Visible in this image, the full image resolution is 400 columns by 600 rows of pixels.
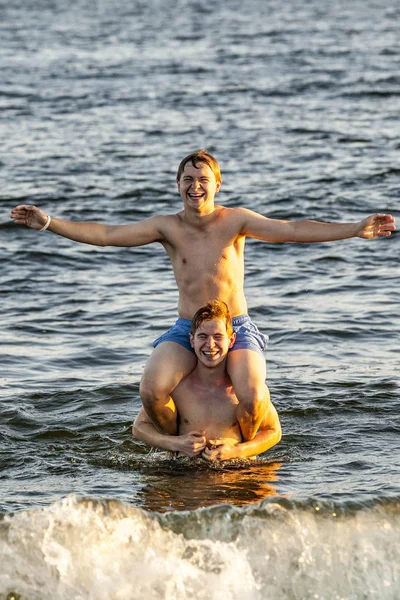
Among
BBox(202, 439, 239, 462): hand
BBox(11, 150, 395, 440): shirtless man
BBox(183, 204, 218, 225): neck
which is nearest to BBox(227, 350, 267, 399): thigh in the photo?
BBox(11, 150, 395, 440): shirtless man

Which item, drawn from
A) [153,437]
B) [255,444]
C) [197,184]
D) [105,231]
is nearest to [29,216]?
[105,231]

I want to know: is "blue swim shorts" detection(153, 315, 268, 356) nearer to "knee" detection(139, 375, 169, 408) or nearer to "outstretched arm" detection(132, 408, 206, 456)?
"knee" detection(139, 375, 169, 408)

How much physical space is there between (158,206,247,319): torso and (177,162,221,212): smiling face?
0.71 ft

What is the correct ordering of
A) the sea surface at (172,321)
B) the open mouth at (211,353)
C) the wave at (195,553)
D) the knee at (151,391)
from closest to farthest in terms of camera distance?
the wave at (195,553) < the sea surface at (172,321) < the open mouth at (211,353) < the knee at (151,391)

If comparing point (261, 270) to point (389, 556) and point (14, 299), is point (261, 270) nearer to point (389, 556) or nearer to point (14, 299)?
point (14, 299)

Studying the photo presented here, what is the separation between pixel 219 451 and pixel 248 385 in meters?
0.51

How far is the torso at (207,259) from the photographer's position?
8.16 meters

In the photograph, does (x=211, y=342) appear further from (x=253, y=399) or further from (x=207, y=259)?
(x=207, y=259)

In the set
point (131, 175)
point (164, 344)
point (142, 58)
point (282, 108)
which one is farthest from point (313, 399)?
point (142, 58)

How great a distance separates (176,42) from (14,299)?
25.6 meters

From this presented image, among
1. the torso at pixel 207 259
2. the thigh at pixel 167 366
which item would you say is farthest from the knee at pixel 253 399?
the torso at pixel 207 259

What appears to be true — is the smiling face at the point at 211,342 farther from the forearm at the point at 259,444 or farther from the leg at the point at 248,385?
the forearm at the point at 259,444

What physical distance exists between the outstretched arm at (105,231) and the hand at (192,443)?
142 cm

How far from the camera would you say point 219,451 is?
8.00m
